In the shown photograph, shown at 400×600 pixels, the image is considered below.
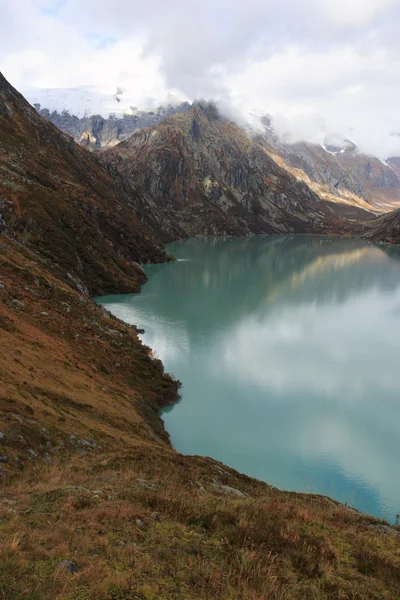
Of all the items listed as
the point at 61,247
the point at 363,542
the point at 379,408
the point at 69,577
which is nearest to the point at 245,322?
the point at 379,408

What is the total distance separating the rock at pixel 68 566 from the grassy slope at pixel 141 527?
0.39 ft

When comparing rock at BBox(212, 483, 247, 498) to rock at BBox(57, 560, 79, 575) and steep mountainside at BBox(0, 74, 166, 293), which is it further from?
steep mountainside at BBox(0, 74, 166, 293)

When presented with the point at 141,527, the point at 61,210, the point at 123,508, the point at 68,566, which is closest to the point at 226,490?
the point at 123,508

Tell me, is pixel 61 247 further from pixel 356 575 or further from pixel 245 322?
pixel 356 575

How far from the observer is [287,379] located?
136ft

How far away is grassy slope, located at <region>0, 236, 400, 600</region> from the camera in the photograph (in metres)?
6.75

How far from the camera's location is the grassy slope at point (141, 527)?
675 cm

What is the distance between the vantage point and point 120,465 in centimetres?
1548

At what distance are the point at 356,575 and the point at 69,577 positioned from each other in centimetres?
645

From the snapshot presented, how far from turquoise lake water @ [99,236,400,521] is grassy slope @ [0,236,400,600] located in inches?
379

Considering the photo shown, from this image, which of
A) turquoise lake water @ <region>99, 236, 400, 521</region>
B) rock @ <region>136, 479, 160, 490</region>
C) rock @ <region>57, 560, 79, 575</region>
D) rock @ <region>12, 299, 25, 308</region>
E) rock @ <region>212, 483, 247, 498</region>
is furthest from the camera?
rock @ <region>12, 299, 25, 308</region>

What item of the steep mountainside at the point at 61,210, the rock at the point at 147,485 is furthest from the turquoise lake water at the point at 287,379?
the rock at the point at 147,485

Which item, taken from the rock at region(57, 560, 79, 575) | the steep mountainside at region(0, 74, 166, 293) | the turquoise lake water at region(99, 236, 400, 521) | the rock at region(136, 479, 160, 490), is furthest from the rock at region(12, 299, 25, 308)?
the rock at region(57, 560, 79, 575)

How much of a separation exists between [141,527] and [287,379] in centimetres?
3413
